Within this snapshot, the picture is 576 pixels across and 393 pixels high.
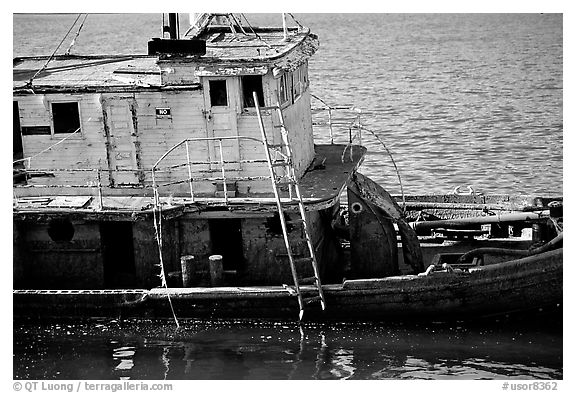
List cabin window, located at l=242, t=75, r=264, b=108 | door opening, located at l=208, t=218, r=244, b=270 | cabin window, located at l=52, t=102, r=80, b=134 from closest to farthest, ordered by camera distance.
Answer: cabin window, located at l=242, t=75, r=264, b=108
door opening, located at l=208, t=218, r=244, b=270
cabin window, located at l=52, t=102, r=80, b=134

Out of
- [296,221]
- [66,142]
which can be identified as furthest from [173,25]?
[296,221]

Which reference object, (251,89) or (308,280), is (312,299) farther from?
(251,89)

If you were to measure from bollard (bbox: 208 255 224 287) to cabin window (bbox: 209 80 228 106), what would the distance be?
9.69 ft

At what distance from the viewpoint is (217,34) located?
75.9 ft

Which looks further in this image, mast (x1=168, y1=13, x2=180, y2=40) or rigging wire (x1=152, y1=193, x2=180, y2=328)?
mast (x1=168, y1=13, x2=180, y2=40)

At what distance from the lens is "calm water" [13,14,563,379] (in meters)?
19.5

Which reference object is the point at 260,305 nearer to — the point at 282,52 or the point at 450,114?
the point at 282,52

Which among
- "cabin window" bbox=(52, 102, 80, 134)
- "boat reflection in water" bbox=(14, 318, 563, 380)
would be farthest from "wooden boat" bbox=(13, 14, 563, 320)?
"boat reflection in water" bbox=(14, 318, 563, 380)

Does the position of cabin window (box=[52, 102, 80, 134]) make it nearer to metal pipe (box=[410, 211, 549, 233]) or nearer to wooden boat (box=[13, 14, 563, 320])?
wooden boat (box=[13, 14, 563, 320])

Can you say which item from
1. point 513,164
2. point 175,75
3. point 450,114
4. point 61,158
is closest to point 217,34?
point 175,75

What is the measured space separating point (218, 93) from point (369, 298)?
486 cm

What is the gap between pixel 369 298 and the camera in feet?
66.8

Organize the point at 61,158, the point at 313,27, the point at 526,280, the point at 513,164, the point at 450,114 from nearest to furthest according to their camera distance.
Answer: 1. the point at 526,280
2. the point at 61,158
3. the point at 513,164
4. the point at 450,114
5. the point at 313,27
